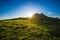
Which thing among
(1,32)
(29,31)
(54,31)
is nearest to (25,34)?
(29,31)

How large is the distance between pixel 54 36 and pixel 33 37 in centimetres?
204

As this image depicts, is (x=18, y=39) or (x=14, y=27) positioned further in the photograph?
(x=14, y=27)

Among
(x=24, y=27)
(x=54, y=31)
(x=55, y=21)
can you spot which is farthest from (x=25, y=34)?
(x=55, y=21)

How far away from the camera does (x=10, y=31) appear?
991 cm

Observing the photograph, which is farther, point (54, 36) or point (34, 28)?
point (34, 28)

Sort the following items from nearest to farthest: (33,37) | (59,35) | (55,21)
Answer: (33,37) → (59,35) → (55,21)

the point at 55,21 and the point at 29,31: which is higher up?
the point at 55,21

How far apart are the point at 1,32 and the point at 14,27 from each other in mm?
1388

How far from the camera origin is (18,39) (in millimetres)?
8898

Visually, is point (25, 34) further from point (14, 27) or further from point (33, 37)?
point (14, 27)

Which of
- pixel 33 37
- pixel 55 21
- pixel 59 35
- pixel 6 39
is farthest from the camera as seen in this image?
pixel 55 21

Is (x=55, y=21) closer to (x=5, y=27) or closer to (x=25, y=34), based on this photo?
(x=25, y=34)

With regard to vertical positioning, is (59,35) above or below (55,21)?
below

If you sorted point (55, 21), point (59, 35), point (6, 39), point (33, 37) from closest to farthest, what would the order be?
point (6, 39)
point (33, 37)
point (59, 35)
point (55, 21)
